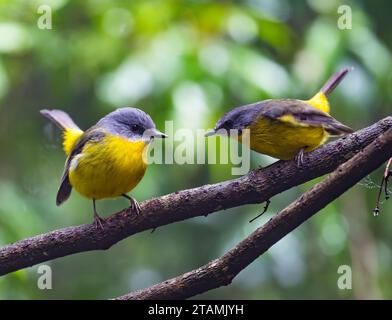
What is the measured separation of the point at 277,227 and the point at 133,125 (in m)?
0.40

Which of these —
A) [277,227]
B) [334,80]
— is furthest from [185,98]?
[277,227]

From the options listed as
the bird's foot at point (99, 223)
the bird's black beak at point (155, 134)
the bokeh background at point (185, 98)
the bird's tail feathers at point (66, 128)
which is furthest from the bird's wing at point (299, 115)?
the bird's tail feathers at point (66, 128)

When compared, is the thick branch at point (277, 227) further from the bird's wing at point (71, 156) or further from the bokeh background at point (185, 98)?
the bird's wing at point (71, 156)

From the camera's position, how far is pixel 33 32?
6.95 feet

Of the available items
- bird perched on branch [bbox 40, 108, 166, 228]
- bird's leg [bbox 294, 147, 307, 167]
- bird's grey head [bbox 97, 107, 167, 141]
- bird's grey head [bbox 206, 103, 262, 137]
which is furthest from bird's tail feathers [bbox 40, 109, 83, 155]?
bird's leg [bbox 294, 147, 307, 167]

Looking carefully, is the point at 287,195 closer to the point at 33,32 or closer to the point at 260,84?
the point at 260,84

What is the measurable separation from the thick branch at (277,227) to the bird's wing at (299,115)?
203 millimetres

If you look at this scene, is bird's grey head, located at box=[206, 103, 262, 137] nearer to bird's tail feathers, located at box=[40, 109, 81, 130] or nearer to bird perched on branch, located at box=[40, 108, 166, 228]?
bird perched on branch, located at box=[40, 108, 166, 228]

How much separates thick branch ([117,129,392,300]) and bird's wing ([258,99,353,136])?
8.0 inches

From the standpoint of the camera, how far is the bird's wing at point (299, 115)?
1.41 m

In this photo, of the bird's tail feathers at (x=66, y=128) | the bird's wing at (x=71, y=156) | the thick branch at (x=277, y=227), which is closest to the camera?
the thick branch at (x=277, y=227)

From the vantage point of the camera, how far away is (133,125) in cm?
144

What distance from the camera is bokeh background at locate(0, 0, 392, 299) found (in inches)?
71.6
